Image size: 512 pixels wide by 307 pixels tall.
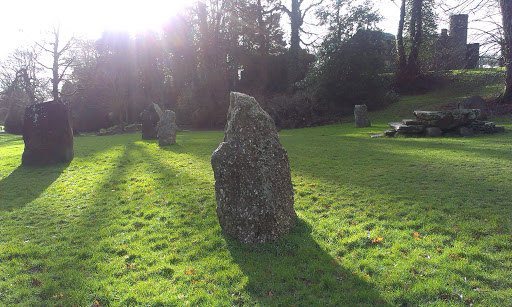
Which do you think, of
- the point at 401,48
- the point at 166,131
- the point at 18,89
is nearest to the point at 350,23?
the point at 401,48

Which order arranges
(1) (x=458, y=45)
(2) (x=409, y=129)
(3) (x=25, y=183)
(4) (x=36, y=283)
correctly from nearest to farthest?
(4) (x=36, y=283) → (3) (x=25, y=183) → (2) (x=409, y=129) → (1) (x=458, y=45)

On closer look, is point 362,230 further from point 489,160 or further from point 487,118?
point 487,118

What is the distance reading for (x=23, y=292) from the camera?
3766 mm

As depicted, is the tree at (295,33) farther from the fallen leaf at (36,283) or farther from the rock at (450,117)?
the fallen leaf at (36,283)

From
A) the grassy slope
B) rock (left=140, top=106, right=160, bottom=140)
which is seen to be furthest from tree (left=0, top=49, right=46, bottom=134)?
the grassy slope

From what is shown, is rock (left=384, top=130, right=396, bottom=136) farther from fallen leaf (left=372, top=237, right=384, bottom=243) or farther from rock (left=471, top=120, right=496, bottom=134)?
fallen leaf (left=372, top=237, right=384, bottom=243)

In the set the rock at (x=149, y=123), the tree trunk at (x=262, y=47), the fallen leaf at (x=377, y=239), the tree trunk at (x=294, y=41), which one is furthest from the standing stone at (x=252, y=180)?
the tree trunk at (x=262, y=47)

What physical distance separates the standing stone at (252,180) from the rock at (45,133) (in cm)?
997

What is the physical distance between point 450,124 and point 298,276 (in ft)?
48.8

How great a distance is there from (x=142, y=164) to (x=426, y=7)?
3381 cm

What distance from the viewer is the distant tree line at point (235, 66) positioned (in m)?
29.7

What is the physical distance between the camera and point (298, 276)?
13.2 ft

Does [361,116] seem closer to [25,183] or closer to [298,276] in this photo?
[25,183]

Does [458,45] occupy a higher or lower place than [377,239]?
higher
